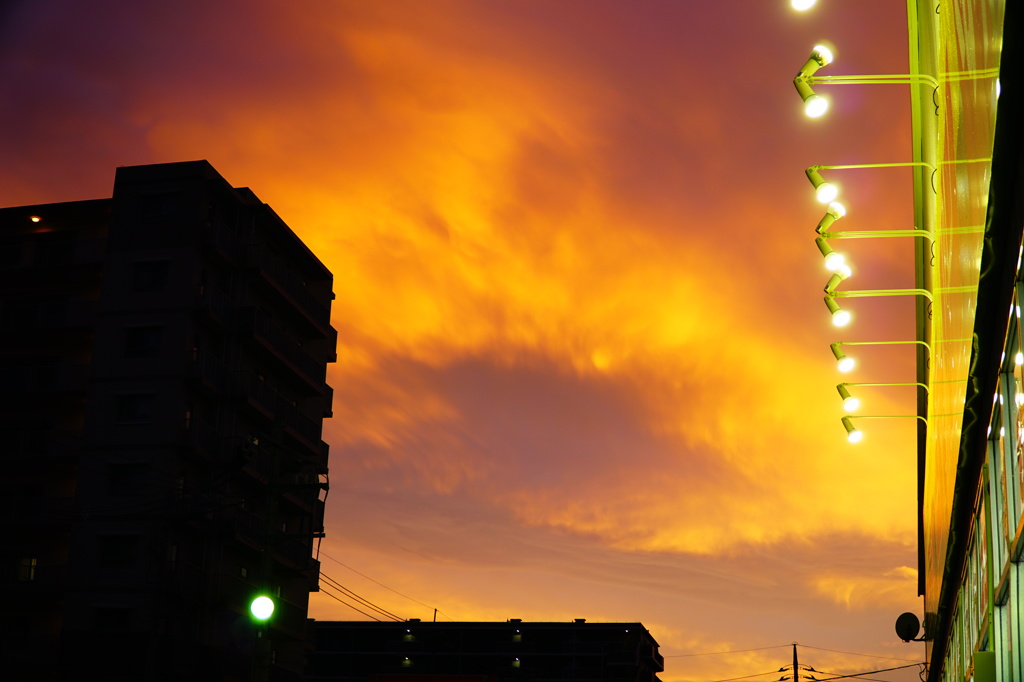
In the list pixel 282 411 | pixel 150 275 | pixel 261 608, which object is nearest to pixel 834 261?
pixel 261 608

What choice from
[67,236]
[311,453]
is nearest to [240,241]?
[67,236]

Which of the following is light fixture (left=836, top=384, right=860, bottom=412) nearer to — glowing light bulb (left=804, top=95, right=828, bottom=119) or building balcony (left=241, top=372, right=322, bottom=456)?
glowing light bulb (left=804, top=95, right=828, bottom=119)

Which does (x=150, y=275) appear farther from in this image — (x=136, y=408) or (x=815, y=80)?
(x=815, y=80)

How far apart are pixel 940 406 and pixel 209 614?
127 feet

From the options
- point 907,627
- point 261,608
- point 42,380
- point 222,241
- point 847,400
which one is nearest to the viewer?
point 847,400

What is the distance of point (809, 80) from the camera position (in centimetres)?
966

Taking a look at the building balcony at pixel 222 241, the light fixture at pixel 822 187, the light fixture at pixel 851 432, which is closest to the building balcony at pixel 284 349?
the building balcony at pixel 222 241

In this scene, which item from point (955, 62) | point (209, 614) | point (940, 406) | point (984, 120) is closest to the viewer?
point (984, 120)

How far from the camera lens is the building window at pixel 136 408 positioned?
46.0 m

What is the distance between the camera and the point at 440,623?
4749 inches

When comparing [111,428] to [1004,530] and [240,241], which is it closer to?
[240,241]

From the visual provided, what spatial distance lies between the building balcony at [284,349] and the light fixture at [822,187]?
4134cm

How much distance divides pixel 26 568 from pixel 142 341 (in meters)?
10.4

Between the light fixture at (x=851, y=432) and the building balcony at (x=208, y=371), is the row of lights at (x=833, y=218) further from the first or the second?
the building balcony at (x=208, y=371)
